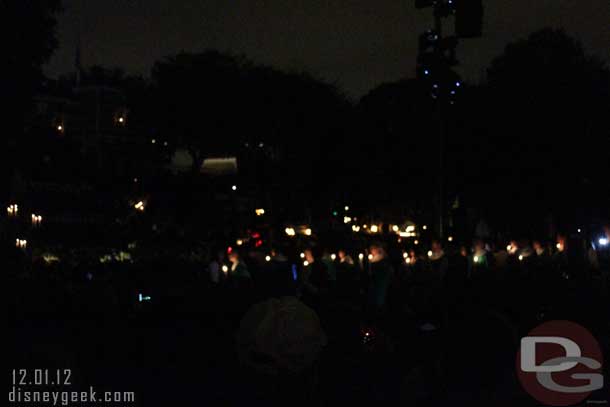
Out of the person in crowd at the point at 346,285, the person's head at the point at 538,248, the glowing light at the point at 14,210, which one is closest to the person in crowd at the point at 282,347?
the person in crowd at the point at 346,285

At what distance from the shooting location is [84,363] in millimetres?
10383

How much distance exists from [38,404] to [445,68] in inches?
344

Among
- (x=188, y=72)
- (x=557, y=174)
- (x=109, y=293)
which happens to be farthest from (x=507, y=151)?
(x=109, y=293)

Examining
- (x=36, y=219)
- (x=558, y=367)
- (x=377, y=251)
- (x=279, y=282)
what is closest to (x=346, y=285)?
(x=377, y=251)

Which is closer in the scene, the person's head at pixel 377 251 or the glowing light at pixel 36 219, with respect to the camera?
the person's head at pixel 377 251

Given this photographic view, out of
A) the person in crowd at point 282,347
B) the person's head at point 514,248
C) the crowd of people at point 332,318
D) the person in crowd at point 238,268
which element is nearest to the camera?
the person in crowd at point 282,347

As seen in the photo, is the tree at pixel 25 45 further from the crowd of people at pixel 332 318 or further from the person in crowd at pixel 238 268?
the person in crowd at pixel 238 268

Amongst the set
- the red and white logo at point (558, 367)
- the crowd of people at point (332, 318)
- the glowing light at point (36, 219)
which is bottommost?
the red and white logo at point (558, 367)

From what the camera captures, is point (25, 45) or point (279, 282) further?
point (25, 45)

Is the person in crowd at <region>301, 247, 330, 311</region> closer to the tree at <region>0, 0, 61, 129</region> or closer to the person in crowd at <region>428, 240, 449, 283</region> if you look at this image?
the person in crowd at <region>428, 240, 449, 283</region>

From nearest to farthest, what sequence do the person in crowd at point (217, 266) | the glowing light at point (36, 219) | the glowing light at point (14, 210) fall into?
1. the person in crowd at point (217, 266)
2. the glowing light at point (14, 210)
3. the glowing light at point (36, 219)

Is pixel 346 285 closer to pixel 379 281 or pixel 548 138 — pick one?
pixel 379 281

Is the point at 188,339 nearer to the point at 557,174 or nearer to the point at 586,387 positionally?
the point at 586,387

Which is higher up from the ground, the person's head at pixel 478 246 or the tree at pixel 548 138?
the tree at pixel 548 138
